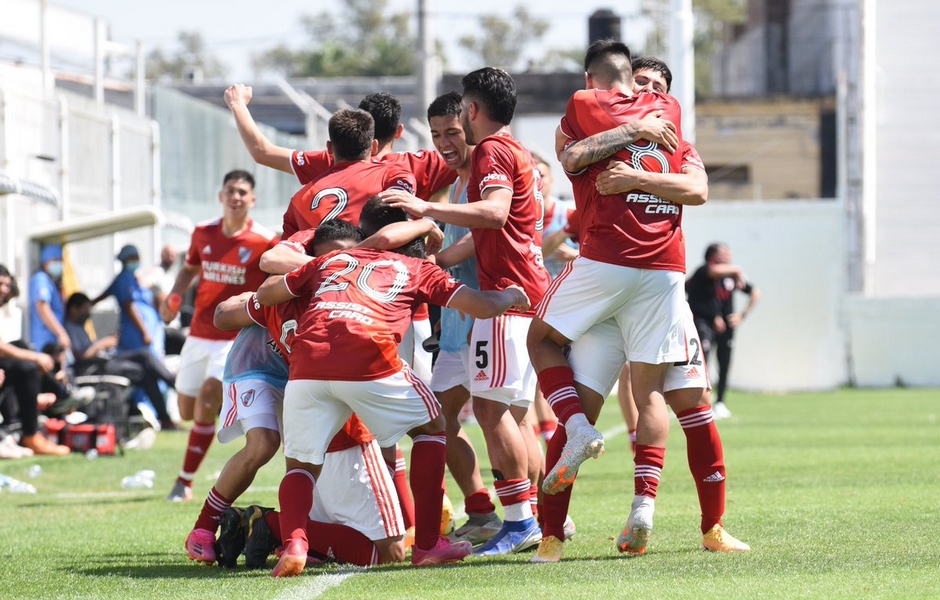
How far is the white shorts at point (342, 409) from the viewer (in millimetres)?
6332

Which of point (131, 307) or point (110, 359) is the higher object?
point (131, 307)

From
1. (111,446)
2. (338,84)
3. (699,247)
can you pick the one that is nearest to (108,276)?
(111,446)

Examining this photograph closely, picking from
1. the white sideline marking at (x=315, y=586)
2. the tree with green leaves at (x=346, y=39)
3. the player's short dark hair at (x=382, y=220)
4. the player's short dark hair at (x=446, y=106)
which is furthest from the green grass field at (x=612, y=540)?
the tree with green leaves at (x=346, y=39)

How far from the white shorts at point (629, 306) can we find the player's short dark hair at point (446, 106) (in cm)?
138

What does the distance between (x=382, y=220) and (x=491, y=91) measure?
898mm

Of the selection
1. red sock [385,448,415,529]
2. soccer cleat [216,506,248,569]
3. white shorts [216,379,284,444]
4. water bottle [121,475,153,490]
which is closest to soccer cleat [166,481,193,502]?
water bottle [121,475,153,490]

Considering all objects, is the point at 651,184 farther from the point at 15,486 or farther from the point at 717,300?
the point at 717,300

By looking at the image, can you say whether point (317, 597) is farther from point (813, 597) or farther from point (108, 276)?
point (108, 276)

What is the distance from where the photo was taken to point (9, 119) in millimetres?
16078

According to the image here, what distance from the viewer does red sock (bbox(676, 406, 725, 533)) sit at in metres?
6.58

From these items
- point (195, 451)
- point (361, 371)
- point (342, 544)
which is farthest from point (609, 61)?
point (195, 451)

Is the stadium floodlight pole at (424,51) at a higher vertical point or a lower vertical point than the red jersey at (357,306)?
higher

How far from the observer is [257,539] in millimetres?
6703

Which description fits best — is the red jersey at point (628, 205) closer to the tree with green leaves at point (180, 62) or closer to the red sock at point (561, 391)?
the red sock at point (561, 391)
